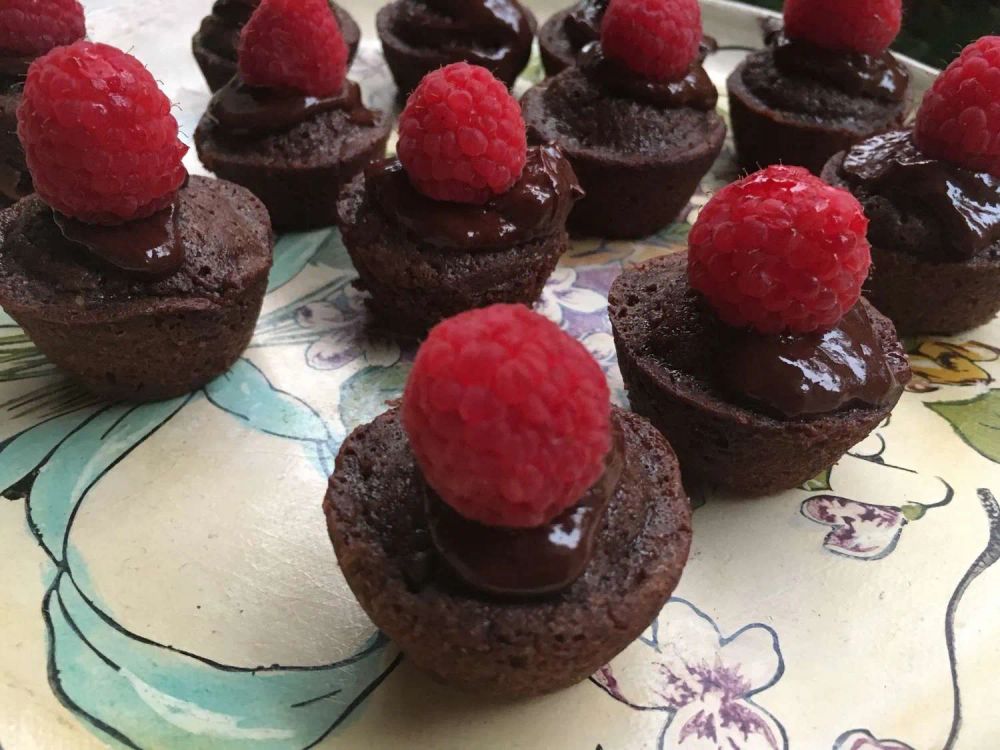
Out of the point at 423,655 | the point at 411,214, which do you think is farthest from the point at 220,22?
the point at 423,655

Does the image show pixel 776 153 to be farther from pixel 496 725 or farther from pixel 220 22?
pixel 496 725

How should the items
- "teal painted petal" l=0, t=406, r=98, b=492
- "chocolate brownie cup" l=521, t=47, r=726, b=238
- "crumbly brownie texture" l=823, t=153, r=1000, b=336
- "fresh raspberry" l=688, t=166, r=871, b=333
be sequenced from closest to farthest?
"fresh raspberry" l=688, t=166, r=871, b=333 → "teal painted petal" l=0, t=406, r=98, b=492 → "crumbly brownie texture" l=823, t=153, r=1000, b=336 → "chocolate brownie cup" l=521, t=47, r=726, b=238

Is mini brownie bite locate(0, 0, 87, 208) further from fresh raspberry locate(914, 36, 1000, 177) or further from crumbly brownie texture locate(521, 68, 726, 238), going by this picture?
fresh raspberry locate(914, 36, 1000, 177)

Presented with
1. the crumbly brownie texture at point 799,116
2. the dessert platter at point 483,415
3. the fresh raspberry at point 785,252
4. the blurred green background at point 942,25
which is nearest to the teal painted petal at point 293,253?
the dessert platter at point 483,415

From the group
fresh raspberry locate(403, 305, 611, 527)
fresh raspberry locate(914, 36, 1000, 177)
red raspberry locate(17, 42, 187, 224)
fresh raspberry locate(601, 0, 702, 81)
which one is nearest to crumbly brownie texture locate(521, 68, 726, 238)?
fresh raspberry locate(601, 0, 702, 81)

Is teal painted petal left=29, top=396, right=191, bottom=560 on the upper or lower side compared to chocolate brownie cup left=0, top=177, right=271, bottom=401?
lower

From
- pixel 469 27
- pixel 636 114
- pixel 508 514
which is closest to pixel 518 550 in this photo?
pixel 508 514

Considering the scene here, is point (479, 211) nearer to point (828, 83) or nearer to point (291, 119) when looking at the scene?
point (291, 119)
